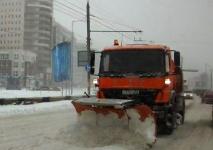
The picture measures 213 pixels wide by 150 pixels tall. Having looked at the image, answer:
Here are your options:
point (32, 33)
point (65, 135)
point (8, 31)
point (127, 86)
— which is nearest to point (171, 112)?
point (127, 86)

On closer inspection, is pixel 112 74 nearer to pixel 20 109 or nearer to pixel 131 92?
pixel 131 92

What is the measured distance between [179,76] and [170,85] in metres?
3.34

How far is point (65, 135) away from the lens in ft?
39.8

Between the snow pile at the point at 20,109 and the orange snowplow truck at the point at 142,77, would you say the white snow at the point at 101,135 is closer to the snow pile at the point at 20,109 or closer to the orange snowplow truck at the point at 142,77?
the orange snowplow truck at the point at 142,77

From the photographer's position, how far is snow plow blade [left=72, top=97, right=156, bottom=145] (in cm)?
1193

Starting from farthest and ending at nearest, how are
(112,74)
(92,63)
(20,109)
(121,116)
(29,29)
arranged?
(29,29), (20,109), (92,63), (112,74), (121,116)

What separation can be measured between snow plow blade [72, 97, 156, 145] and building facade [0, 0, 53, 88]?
113 meters

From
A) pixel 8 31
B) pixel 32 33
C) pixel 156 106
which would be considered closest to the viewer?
pixel 156 106

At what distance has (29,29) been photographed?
459 ft

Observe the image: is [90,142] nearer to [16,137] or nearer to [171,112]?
[16,137]

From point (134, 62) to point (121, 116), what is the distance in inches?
116

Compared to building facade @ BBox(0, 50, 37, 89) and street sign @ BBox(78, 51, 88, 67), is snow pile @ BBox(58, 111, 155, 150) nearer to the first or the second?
street sign @ BBox(78, 51, 88, 67)

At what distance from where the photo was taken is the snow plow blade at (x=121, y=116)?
470 inches

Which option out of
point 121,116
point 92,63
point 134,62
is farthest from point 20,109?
point 121,116
